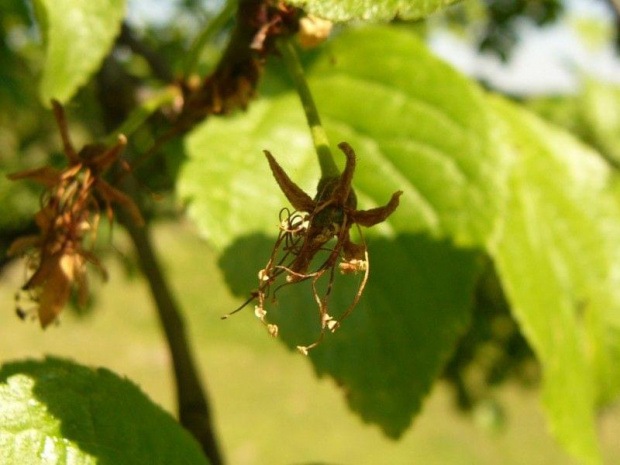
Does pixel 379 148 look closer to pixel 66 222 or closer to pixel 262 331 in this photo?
pixel 66 222

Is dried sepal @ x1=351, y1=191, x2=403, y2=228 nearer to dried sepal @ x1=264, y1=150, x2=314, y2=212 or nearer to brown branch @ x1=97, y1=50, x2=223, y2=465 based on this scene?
dried sepal @ x1=264, y1=150, x2=314, y2=212

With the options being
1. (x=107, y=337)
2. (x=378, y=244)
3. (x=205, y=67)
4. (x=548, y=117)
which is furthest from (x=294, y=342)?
(x=107, y=337)

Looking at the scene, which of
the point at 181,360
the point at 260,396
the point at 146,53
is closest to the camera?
the point at 181,360

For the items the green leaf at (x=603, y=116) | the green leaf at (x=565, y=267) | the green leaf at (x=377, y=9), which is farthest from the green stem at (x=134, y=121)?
the green leaf at (x=603, y=116)

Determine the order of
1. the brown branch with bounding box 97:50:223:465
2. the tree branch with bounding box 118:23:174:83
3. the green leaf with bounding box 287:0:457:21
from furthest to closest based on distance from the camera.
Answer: the tree branch with bounding box 118:23:174:83 → the brown branch with bounding box 97:50:223:465 → the green leaf with bounding box 287:0:457:21

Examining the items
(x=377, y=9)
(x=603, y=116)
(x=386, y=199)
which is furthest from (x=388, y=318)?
(x=603, y=116)

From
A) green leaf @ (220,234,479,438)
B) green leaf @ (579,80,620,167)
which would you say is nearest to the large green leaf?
green leaf @ (220,234,479,438)

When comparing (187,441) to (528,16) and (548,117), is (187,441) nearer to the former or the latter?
(548,117)
